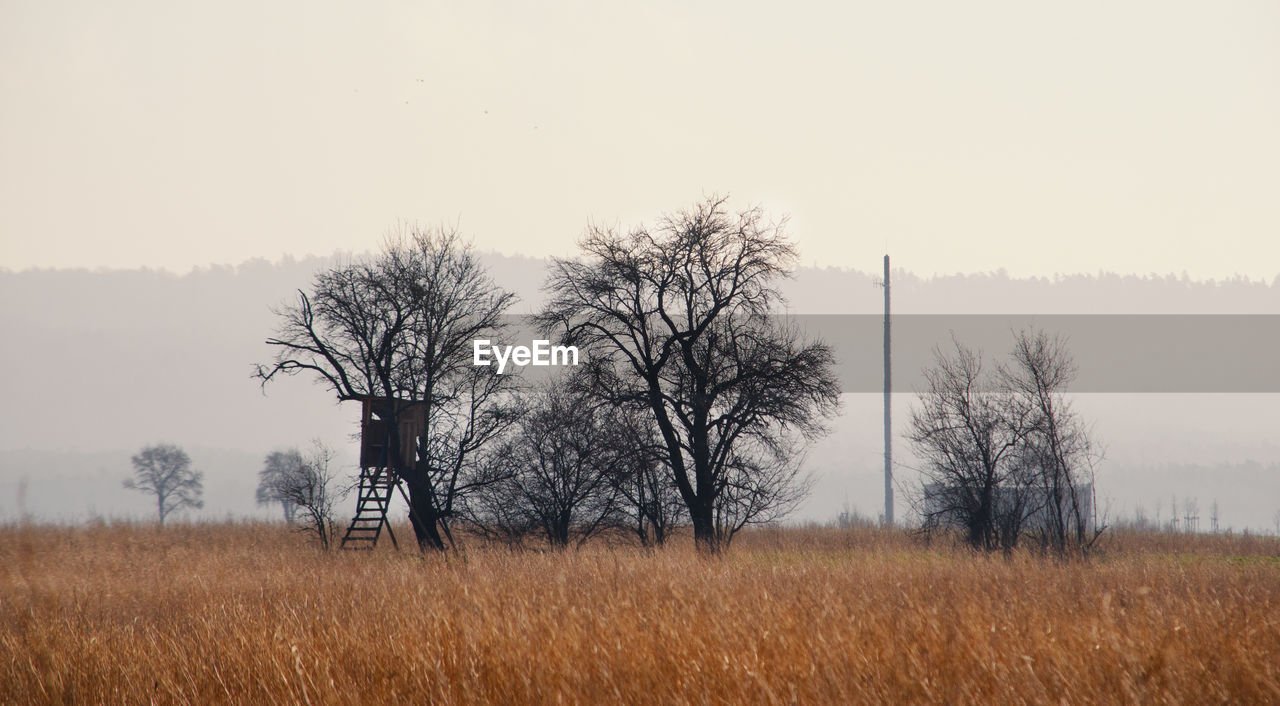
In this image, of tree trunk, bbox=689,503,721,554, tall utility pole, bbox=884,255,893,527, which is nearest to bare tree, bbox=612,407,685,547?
tree trunk, bbox=689,503,721,554

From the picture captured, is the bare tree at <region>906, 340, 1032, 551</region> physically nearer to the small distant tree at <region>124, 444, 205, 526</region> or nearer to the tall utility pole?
the tall utility pole

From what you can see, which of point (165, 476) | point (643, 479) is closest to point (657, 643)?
point (643, 479)

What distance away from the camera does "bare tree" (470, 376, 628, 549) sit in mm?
22453

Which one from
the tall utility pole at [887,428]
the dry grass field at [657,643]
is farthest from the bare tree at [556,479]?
the tall utility pole at [887,428]

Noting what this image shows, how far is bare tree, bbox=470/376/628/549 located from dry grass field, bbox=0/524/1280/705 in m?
10.2

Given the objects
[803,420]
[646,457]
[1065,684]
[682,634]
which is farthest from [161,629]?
[803,420]

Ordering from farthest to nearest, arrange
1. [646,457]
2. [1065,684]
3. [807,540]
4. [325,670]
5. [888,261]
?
[888,261] → [807,540] → [646,457] → [325,670] → [1065,684]

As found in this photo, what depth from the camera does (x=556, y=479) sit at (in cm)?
2327

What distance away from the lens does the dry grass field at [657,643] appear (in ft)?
16.8

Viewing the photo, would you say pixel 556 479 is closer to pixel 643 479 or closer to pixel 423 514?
pixel 643 479

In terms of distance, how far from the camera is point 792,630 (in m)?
6.82

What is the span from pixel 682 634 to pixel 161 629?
20.3ft

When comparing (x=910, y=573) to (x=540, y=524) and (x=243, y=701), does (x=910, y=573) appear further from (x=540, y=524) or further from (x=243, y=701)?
(x=540, y=524)

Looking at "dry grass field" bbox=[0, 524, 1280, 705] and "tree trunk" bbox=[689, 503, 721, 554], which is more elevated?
"dry grass field" bbox=[0, 524, 1280, 705]
